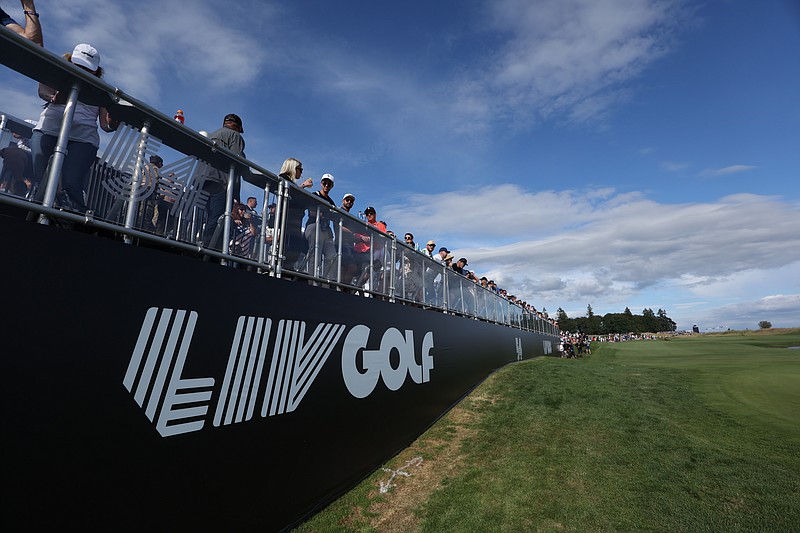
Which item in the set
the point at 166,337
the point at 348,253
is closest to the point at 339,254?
the point at 348,253

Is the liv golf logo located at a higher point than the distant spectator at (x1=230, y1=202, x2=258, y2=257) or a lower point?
lower

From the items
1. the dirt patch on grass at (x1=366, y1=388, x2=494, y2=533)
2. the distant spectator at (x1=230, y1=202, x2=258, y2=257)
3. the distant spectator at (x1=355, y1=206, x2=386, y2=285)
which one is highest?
the distant spectator at (x1=355, y1=206, x2=386, y2=285)

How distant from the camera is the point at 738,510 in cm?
435

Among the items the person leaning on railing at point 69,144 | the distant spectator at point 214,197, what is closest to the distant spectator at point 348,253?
the distant spectator at point 214,197

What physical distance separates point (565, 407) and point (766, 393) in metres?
5.51

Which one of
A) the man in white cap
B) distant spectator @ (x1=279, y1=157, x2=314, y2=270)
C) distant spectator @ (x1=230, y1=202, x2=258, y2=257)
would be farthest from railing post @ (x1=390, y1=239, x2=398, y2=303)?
distant spectator @ (x1=230, y1=202, x2=258, y2=257)

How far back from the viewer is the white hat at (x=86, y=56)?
9.33ft

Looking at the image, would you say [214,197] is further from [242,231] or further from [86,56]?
[86,56]

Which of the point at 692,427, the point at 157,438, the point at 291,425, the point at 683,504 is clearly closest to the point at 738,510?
the point at 683,504

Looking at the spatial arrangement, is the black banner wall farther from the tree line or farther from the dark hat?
the tree line

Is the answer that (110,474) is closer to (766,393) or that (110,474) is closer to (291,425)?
(291,425)

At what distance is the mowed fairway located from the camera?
441 cm

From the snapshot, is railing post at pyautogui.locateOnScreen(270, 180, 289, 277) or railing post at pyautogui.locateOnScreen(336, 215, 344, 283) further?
railing post at pyautogui.locateOnScreen(336, 215, 344, 283)

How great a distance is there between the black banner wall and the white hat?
1.46 m
